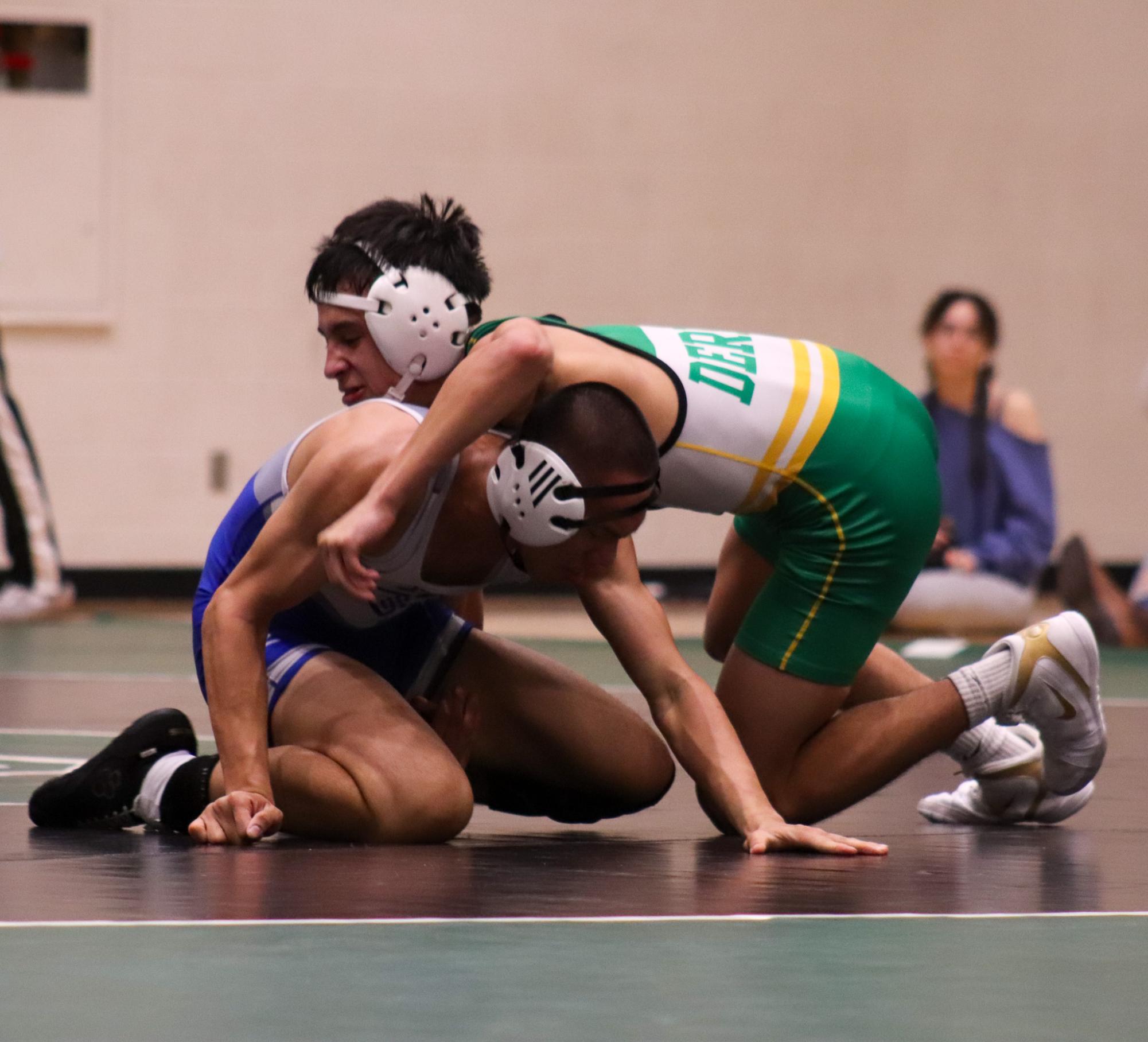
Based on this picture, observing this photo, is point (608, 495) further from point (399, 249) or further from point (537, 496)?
point (399, 249)

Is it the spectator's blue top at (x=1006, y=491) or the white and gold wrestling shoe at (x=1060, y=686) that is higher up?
the white and gold wrestling shoe at (x=1060, y=686)

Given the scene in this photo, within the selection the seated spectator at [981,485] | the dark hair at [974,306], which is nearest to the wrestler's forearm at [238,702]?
the seated spectator at [981,485]

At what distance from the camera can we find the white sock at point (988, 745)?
3498mm

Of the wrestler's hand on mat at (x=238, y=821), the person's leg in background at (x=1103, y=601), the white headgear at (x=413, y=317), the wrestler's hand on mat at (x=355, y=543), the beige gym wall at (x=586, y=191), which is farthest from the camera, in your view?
the beige gym wall at (x=586, y=191)

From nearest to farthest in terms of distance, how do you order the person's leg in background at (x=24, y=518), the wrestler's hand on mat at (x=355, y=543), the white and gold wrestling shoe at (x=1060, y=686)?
the wrestler's hand on mat at (x=355, y=543) → the white and gold wrestling shoe at (x=1060, y=686) → the person's leg in background at (x=24, y=518)

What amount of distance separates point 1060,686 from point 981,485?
4.51 meters

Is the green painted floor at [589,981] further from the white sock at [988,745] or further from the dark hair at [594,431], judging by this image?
the white sock at [988,745]

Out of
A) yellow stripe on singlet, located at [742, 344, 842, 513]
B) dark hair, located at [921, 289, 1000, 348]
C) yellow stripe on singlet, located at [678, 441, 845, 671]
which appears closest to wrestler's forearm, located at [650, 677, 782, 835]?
yellow stripe on singlet, located at [678, 441, 845, 671]

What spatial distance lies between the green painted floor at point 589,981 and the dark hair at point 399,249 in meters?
1.24

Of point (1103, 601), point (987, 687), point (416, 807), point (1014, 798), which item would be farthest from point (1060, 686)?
point (1103, 601)

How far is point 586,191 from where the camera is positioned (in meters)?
9.91

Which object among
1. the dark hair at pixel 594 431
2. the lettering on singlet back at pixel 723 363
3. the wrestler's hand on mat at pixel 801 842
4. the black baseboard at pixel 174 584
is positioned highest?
the lettering on singlet back at pixel 723 363

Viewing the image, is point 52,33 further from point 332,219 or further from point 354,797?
point 354,797

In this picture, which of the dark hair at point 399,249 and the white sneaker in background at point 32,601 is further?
the white sneaker in background at point 32,601
